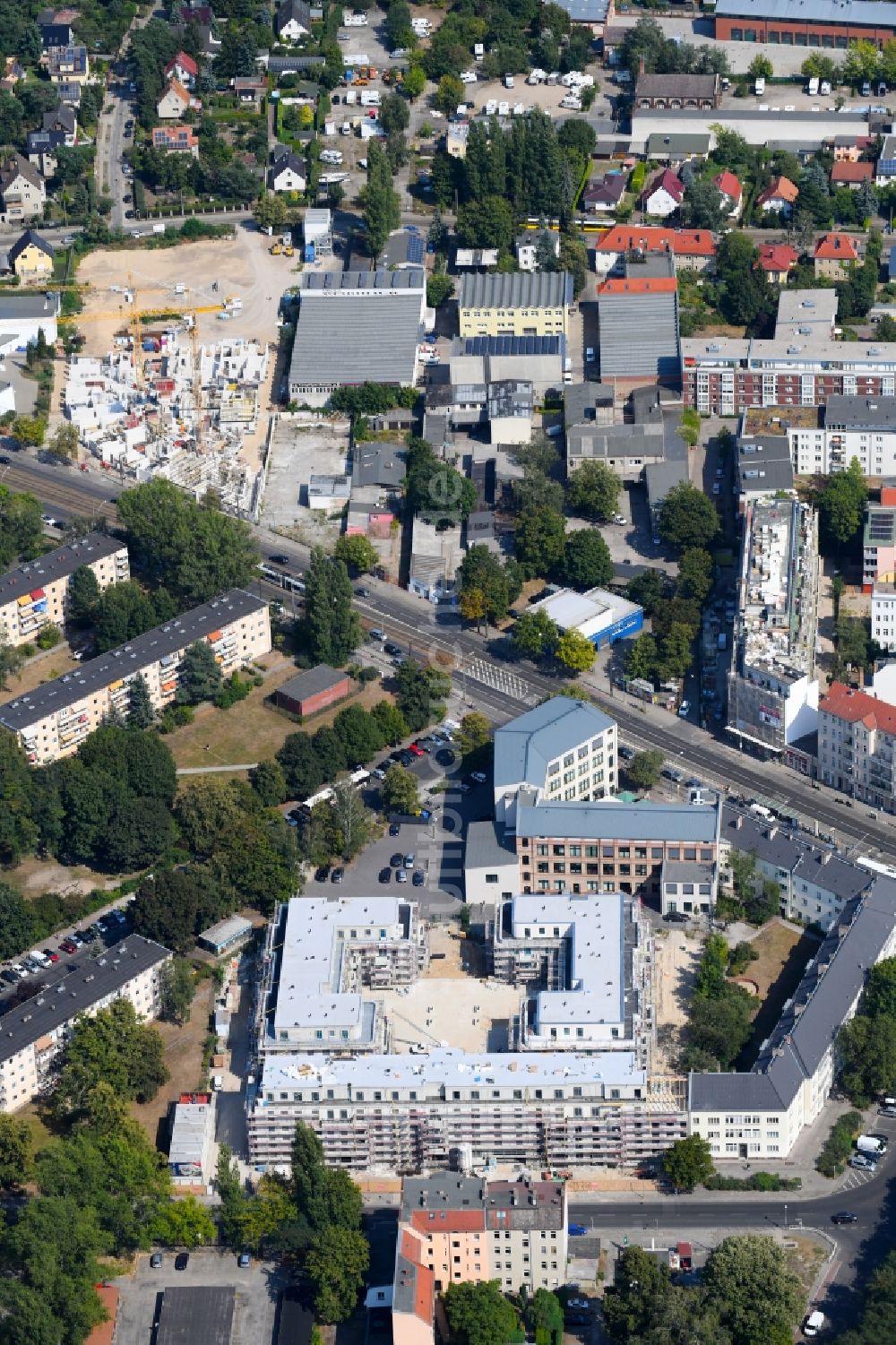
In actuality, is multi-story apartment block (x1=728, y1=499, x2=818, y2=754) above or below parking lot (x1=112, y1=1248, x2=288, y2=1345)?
above

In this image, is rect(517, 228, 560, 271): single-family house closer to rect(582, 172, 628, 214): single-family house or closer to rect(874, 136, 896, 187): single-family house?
rect(582, 172, 628, 214): single-family house

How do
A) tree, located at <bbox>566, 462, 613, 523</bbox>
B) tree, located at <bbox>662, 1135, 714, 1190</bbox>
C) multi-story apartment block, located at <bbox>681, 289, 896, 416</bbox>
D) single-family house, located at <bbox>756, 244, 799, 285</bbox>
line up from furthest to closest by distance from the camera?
1. single-family house, located at <bbox>756, 244, 799, 285</bbox>
2. multi-story apartment block, located at <bbox>681, 289, 896, 416</bbox>
3. tree, located at <bbox>566, 462, 613, 523</bbox>
4. tree, located at <bbox>662, 1135, 714, 1190</bbox>

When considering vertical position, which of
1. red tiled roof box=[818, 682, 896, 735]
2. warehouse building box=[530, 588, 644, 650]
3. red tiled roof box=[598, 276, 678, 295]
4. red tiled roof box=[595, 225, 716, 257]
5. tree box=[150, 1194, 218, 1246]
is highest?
red tiled roof box=[595, 225, 716, 257]

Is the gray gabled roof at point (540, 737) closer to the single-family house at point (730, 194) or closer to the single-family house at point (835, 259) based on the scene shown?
the single-family house at point (835, 259)

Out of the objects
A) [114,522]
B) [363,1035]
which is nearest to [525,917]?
[363,1035]

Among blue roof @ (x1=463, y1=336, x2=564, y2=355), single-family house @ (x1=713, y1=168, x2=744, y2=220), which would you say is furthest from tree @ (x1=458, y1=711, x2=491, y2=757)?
single-family house @ (x1=713, y1=168, x2=744, y2=220)

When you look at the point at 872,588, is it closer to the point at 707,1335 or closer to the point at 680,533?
the point at 680,533

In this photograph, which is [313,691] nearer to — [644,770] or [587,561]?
[587,561]
